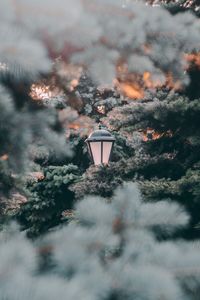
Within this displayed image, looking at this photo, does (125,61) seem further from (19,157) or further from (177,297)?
(177,297)

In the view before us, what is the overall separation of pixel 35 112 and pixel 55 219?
26.1 ft

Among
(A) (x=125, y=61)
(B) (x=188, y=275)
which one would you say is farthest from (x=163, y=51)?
(B) (x=188, y=275)

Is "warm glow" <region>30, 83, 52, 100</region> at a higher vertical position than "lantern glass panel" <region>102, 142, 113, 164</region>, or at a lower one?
higher

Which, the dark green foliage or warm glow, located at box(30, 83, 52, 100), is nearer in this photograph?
warm glow, located at box(30, 83, 52, 100)

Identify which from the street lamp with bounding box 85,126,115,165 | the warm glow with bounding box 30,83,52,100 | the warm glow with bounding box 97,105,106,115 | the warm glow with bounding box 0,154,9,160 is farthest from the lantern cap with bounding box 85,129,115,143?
the warm glow with bounding box 97,105,106,115

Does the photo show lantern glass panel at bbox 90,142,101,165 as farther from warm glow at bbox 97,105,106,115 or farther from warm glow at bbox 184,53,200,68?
warm glow at bbox 97,105,106,115

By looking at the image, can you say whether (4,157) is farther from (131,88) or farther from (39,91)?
(131,88)

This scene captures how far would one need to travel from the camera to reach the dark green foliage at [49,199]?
9242mm

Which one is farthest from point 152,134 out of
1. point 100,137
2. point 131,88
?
point 131,88

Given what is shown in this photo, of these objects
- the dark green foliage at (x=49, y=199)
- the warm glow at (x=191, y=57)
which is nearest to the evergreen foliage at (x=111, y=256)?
the warm glow at (x=191, y=57)

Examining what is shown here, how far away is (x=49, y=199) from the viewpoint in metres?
9.52

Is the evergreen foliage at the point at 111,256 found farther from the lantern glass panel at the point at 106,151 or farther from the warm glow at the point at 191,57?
the lantern glass panel at the point at 106,151

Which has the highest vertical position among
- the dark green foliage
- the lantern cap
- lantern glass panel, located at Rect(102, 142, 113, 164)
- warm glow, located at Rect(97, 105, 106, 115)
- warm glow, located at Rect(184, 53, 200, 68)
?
warm glow, located at Rect(97, 105, 106, 115)

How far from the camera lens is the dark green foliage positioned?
30.3ft
